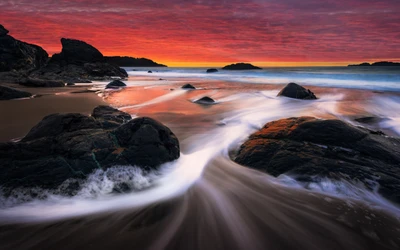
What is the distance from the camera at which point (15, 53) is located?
3941cm

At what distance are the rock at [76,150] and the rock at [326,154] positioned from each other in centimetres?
166

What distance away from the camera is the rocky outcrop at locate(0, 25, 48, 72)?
36.8 meters

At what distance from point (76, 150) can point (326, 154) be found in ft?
12.9

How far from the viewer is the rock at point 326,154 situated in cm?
360

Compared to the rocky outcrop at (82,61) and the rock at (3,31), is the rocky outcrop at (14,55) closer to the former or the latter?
the rock at (3,31)

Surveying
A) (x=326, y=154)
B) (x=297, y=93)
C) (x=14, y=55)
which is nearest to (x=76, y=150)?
(x=326, y=154)

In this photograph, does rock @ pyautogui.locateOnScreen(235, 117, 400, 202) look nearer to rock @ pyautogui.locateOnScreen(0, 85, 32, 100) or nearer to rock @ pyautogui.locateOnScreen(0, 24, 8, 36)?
rock @ pyautogui.locateOnScreen(0, 85, 32, 100)

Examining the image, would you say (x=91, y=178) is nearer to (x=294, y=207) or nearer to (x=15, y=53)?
(x=294, y=207)

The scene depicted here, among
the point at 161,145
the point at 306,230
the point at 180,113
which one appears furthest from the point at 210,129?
the point at 306,230

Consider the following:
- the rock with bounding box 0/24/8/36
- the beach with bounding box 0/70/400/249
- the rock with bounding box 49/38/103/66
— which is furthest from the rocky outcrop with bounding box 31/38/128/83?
the beach with bounding box 0/70/400/249

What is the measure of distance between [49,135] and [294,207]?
383 centimetres

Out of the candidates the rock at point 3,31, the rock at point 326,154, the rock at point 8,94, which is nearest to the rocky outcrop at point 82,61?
the rock at point 3,31

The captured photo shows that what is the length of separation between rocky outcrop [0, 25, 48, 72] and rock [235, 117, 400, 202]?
43607 millimetres

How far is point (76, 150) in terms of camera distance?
348 centimetres
